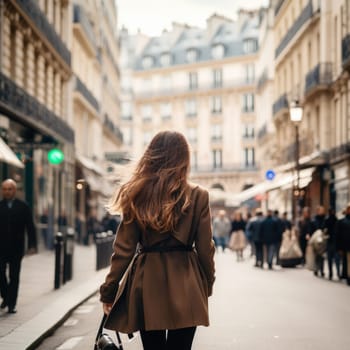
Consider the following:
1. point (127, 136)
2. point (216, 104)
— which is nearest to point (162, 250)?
point (216, 104)

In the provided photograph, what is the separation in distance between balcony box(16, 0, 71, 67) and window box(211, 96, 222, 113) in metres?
48.4

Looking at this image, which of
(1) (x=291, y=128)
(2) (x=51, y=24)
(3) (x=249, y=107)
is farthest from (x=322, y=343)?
(3) (x=249, y=107)

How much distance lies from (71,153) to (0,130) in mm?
13831

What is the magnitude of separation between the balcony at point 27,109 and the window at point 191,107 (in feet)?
166

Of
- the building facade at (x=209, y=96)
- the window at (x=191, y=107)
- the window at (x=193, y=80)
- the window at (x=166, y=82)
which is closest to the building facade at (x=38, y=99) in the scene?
the building facade at (x=209, y=96)

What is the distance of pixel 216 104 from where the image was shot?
8188cm

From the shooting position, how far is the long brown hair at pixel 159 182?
447 centimetres

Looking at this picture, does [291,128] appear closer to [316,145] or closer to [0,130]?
[316,145]

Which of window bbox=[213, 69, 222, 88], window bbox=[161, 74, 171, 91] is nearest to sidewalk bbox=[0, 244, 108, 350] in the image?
window bbox=[213, 69, 222, 88]

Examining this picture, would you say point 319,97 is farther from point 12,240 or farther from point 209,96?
point 209,96

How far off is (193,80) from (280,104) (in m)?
38.7

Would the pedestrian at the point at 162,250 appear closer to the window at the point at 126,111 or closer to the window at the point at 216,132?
the window at the point at 216,132

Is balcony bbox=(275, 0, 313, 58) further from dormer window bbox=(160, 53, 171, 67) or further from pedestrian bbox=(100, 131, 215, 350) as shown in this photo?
dormer window bbox=(160, 53, 171, 67)

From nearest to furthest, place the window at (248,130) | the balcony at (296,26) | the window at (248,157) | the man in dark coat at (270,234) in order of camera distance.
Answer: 1. the man in dark coat at (270,234)
2. the balcony at (296,26)
3. the window at (248,157)
4. the window at (248,130)
